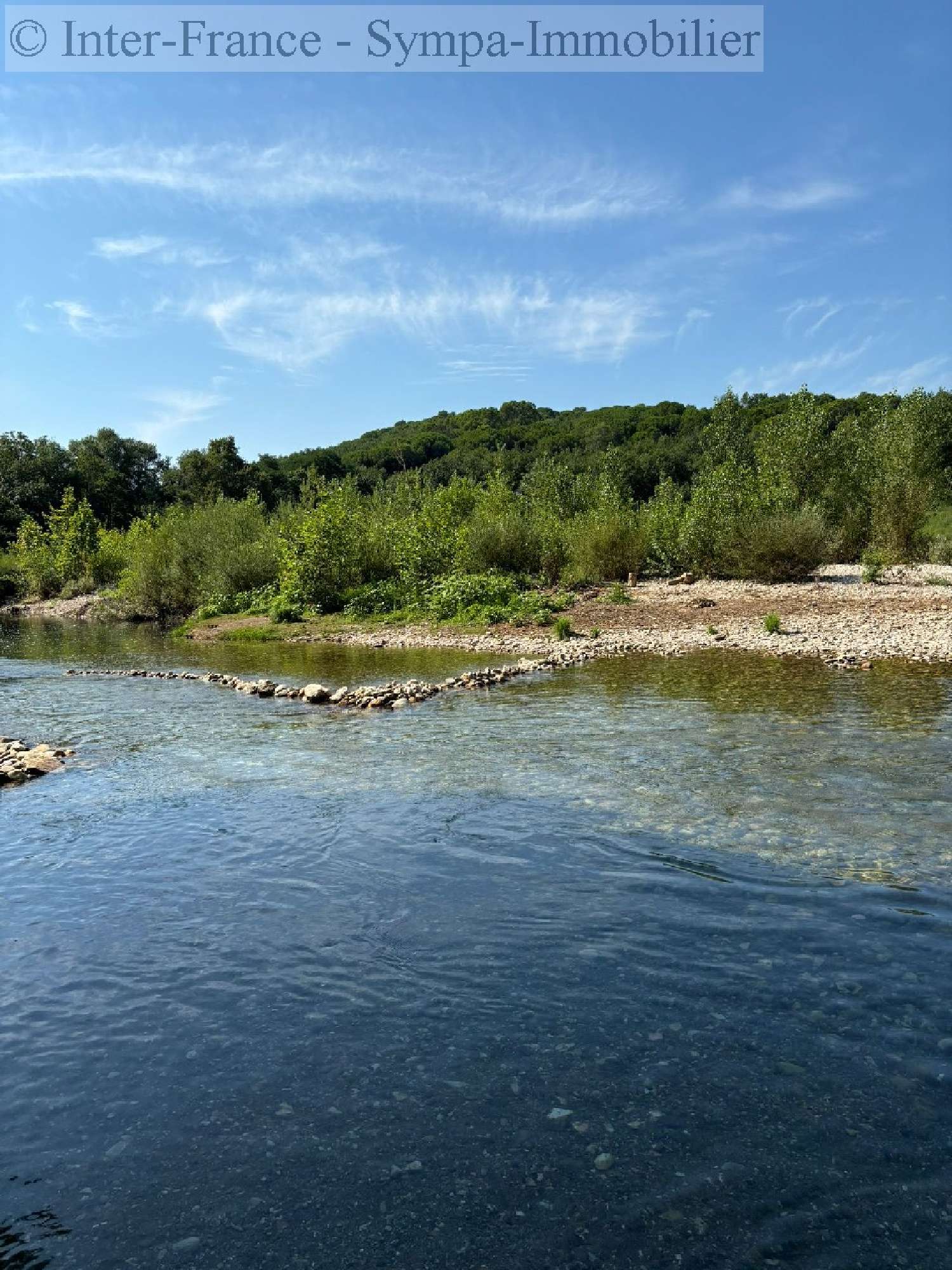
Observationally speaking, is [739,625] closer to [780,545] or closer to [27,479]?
[780,545]

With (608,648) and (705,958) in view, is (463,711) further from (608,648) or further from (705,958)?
(705,958)

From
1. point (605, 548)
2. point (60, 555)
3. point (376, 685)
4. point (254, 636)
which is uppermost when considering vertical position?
point (60, 555)

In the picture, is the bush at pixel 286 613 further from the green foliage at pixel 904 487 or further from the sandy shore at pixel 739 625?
the green foliage at pixel 904 487

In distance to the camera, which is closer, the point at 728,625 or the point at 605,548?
the point at 728,625

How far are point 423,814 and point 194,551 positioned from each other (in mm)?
42284

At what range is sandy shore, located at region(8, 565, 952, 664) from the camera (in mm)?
24516

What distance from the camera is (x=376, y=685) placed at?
71.6 feet

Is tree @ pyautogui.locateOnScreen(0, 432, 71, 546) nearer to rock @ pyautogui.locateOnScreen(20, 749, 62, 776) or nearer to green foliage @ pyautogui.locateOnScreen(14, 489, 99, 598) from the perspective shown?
green foliage @ pyautogui.locateOnScreen(14, 489, 99, 598)

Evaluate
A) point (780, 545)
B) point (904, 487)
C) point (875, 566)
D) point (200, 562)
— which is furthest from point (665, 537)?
point (200, 562)

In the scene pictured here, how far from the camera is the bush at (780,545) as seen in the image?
36.9 metres

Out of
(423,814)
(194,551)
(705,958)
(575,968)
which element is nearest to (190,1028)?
(575,968)

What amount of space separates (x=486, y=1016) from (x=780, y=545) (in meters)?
34.2

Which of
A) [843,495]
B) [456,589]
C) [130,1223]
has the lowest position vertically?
[130,1223]

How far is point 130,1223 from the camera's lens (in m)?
4.30
